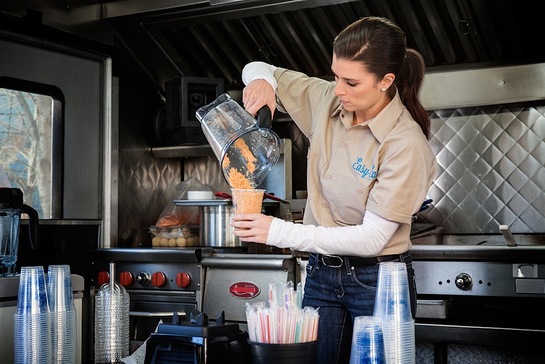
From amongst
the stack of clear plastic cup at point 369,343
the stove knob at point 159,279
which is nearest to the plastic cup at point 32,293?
the stack of clear plastic cup at point 369,343

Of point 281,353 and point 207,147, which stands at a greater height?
point 207,147

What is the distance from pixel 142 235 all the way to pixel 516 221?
2.35 meters

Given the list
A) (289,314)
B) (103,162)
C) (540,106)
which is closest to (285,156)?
(103,162)

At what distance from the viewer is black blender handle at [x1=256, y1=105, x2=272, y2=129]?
220 centimetres

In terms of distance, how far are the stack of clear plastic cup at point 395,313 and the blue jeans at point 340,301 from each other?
1.84ft

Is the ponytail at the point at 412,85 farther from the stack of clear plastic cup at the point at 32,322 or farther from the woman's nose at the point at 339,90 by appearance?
the stack of clear plastic cup at the point at 32,322

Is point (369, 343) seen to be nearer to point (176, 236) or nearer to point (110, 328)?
point (110, 328)

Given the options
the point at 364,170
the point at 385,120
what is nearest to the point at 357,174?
the point at 364,170

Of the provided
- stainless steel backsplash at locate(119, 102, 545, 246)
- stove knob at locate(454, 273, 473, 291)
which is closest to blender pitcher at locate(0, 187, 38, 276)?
stove knob at locate(454, 273, 473, 291)

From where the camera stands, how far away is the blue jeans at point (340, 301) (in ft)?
7.63

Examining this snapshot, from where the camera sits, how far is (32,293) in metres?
2.11

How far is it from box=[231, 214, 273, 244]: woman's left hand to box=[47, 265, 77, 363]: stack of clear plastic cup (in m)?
0.52

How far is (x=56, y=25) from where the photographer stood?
4582mm

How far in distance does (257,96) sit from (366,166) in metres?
0.39
